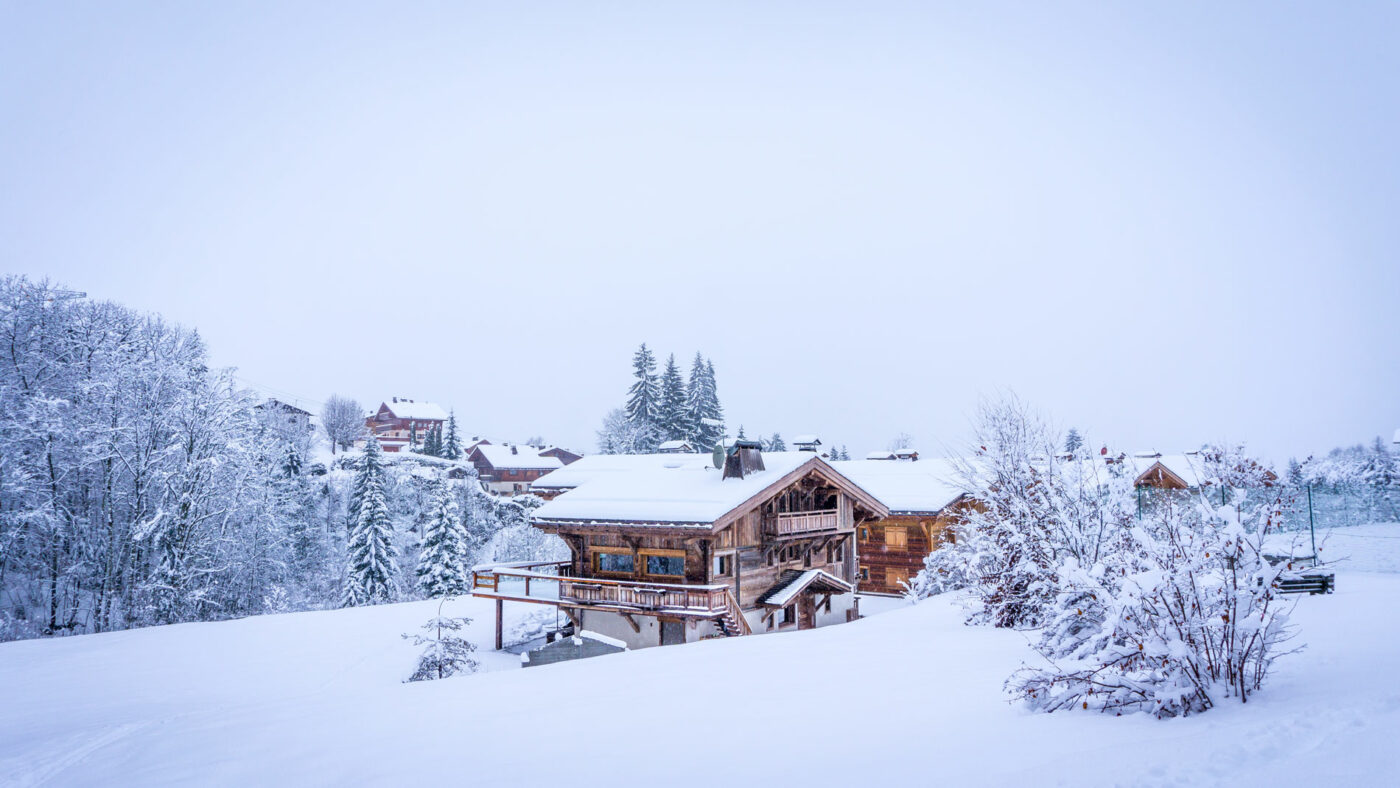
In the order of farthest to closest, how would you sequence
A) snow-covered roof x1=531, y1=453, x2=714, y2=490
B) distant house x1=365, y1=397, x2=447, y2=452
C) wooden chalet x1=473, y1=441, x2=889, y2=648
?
distant house x1=365, y1=397, x2=447, y2=452
snow-covered roof x1=531, y1=453, x2=714, y2=490
wooden chalet x1=473, y1=441, x2=889, y2=648

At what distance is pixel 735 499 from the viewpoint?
901 inches

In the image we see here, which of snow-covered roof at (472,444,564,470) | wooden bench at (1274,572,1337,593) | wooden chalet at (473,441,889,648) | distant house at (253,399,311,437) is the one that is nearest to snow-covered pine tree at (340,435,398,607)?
distant house at (253,399,311,437)

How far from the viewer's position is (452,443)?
60219 mm

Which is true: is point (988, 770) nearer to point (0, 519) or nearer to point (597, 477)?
point (597, 477)

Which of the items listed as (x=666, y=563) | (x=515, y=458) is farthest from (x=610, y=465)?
(x=515, y=458)

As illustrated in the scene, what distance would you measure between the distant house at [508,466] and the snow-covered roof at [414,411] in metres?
31.9

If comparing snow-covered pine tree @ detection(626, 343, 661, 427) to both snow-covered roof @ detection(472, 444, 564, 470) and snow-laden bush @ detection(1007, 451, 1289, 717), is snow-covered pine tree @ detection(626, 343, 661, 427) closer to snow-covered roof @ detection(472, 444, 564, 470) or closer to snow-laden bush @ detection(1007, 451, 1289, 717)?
snow-covered roof @ detection(472, 444, 564, 470)

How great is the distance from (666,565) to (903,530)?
58.3 ft

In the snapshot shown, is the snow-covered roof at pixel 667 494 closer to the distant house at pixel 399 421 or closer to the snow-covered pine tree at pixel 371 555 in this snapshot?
the snow-covered pine tree at pixel 371 555

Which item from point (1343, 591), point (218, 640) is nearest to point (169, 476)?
point (218, 640)

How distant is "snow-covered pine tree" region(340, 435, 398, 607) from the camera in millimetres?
36438

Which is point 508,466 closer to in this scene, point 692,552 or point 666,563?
point 666,563

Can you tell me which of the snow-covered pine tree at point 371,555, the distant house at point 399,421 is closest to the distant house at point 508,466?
the distant house at point 399,421

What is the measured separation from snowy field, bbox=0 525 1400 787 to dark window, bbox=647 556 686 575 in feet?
34.6
